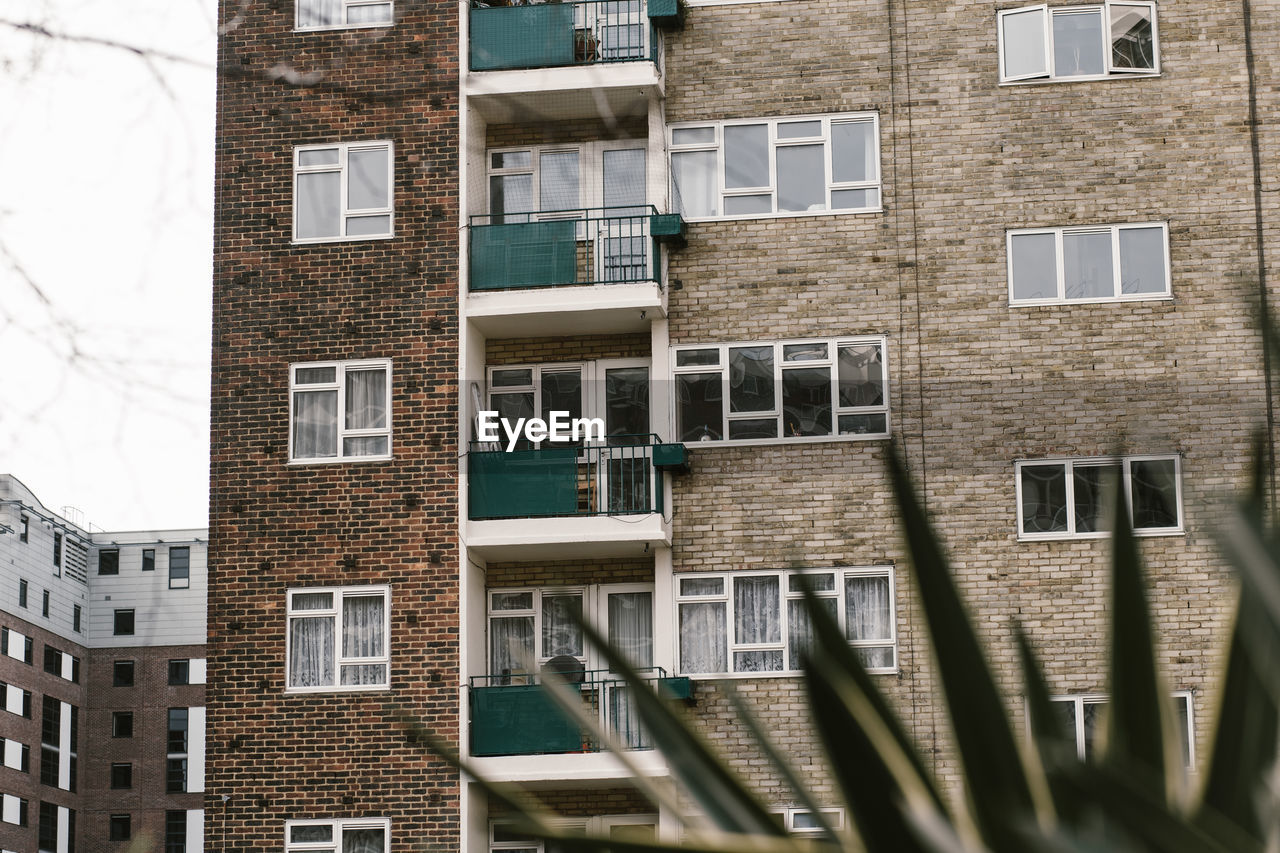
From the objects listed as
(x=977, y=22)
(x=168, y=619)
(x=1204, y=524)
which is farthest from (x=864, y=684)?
(x=168, y=619)

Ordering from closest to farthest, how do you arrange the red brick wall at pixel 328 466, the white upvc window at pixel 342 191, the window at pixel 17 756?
the red brick wall at pixel 328 466, the white upvc window at pixel 342 191, the window at pixel 17 756

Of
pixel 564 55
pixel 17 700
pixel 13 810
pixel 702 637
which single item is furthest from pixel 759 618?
pixel 17 700

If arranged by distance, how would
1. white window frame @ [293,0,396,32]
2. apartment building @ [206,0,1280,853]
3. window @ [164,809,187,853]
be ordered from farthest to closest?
window @ [164,809,187,853] < white window frame @ [293,0,396,32] < apartment building @ [206,0,1280,853]

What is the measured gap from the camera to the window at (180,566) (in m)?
107

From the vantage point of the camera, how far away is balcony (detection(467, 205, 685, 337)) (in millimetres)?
19281

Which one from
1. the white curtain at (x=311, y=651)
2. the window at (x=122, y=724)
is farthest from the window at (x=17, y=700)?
the white curtain at (x=311, y=651)

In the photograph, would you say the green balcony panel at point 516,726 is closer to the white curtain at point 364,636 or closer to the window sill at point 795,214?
the white curtain at point 364,636

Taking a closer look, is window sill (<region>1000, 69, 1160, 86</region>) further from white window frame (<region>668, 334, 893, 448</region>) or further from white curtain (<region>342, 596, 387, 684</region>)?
white curtain (<region>342, 596, 387, 684</region>)

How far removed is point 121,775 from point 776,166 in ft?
289

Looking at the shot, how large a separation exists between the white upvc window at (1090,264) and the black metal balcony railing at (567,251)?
12.2 feet

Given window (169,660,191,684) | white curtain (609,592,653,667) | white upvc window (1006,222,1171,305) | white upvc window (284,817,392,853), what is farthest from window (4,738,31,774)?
white upvc window (1006,222,1171,305)

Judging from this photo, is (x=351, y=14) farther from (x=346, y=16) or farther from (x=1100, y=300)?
(x=1100, y=300)

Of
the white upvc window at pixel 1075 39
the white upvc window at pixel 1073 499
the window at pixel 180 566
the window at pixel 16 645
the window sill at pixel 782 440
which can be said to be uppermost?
the window at pixel 180 566

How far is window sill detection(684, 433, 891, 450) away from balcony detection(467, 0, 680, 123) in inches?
153
